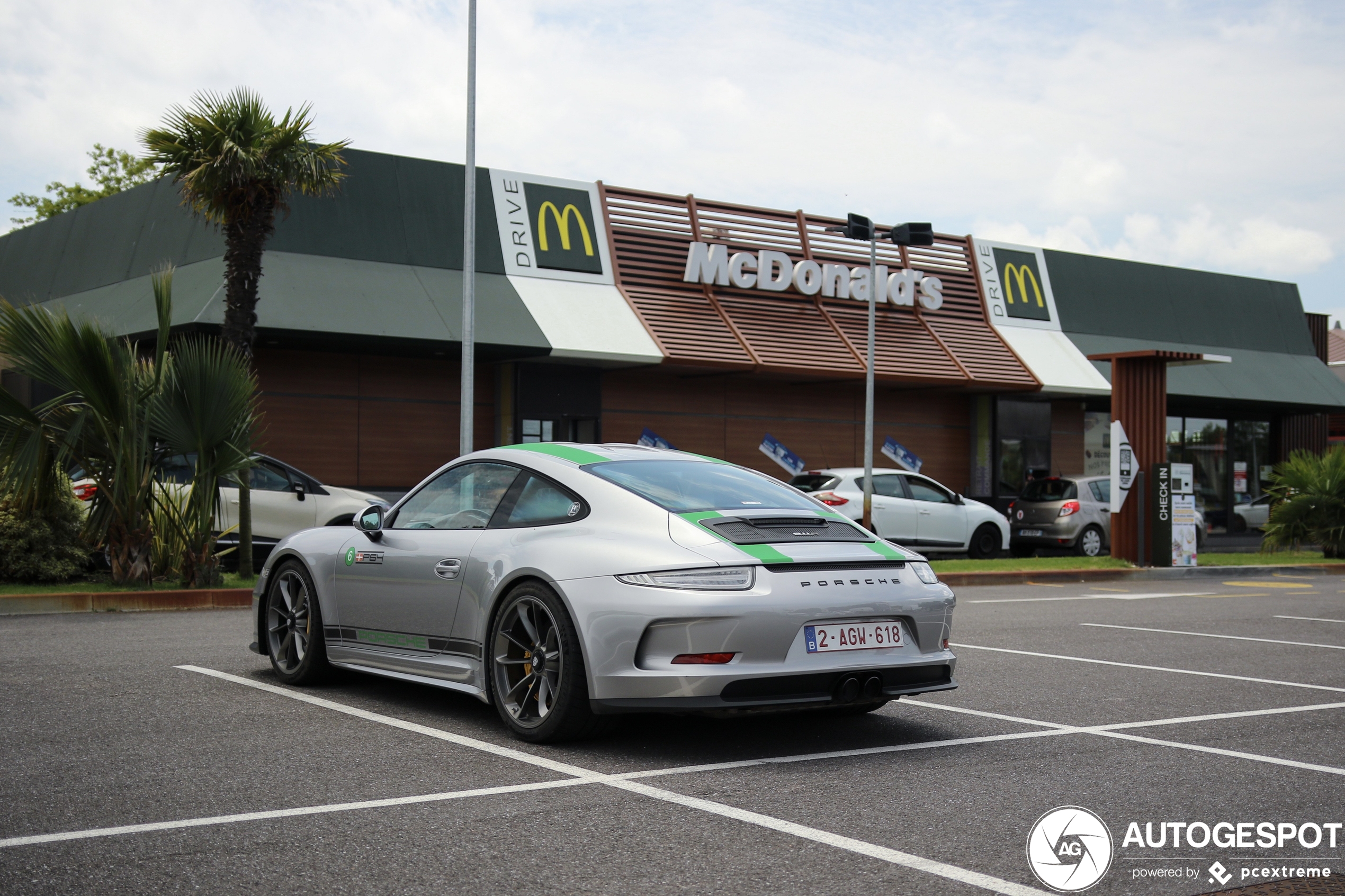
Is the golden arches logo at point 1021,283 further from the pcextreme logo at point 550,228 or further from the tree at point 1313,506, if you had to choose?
the pcextreme logo at point 550,228

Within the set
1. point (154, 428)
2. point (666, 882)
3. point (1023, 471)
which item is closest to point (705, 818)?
point (666, 882)

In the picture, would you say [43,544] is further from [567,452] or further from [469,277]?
[567,452]

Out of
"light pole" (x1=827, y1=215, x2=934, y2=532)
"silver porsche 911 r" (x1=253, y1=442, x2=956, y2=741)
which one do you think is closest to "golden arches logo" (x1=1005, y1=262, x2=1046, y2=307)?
"light pole" (x1=827, y1=215, x2=934, y2=532)

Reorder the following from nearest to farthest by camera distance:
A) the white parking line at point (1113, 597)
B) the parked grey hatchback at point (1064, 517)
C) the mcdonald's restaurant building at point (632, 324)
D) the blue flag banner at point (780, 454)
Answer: the white parking line at point (1113, 597) < the mcdonald's restaurant building at point (632, 324) < the parked grey hatchback at point (1064, 517) < the blue flag banner at point (780, 454)

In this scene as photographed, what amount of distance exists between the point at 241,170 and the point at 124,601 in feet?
16.5

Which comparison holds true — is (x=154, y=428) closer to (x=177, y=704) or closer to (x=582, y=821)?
(x=177, y=704)

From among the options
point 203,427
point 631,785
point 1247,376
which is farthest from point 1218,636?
point 1247,376

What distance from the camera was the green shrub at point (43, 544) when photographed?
13.2 m

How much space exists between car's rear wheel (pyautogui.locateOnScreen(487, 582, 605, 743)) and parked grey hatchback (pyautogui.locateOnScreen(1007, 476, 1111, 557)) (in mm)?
17500

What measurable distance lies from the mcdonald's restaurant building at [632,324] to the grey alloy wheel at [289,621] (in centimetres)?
1043

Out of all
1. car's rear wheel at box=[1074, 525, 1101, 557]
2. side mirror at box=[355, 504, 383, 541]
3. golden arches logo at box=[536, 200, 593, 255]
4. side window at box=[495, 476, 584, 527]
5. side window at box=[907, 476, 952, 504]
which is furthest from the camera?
car's rear wheel at box=[1074, 525, 1101, 557]

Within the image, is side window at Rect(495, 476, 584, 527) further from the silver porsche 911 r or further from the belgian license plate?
the belgian license plate

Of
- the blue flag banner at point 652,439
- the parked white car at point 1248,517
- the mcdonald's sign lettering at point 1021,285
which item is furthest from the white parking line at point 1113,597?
the parked white car at point 1248,517

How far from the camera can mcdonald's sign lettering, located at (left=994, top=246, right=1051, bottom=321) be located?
1092 inches
